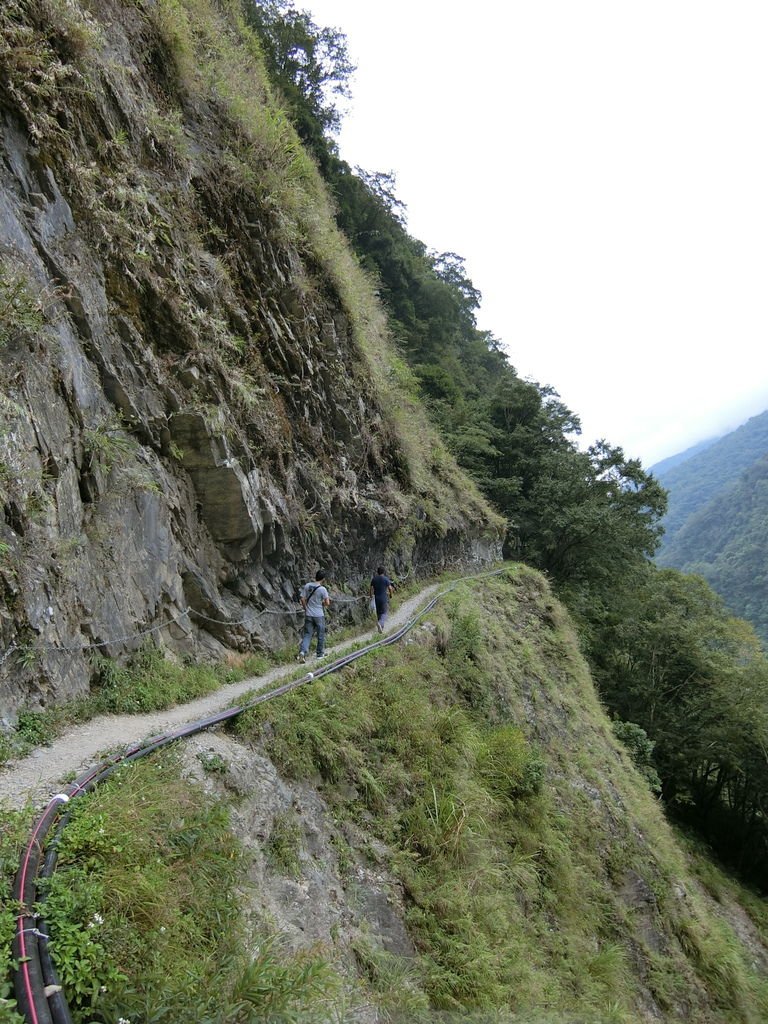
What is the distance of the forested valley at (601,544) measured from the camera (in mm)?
22234

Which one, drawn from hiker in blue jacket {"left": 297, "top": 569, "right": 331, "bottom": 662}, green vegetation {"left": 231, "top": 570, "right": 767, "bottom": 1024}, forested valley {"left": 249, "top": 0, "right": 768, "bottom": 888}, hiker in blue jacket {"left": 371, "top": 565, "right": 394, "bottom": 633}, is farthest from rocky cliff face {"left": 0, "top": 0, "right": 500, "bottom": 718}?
forested valley {"left": 249, "top": 0, "right": 768, "bottom": 888}

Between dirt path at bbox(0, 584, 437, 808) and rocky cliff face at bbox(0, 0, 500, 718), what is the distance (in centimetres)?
56

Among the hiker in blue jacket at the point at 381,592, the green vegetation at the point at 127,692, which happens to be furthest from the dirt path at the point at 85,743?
the hiker in blue jacket at the point at 381,592

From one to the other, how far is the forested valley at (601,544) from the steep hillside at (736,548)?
23914 mm

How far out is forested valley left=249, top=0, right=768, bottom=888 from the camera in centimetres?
2223

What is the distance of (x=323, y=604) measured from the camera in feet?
32.1

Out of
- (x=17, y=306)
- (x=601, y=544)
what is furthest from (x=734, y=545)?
(x=17, y=306)

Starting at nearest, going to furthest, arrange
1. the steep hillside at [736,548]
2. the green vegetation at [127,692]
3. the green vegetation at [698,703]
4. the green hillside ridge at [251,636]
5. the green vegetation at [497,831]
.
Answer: the green hillside ridge at [251,636]
the green vegetation at [127,692]
the green vegetation at [497,831]
the green vegetation at [698,703]
the steep hillside at [736,548]

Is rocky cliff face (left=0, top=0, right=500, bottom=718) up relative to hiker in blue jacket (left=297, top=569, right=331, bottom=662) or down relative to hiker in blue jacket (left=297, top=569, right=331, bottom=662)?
up

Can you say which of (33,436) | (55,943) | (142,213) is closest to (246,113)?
(142,213)

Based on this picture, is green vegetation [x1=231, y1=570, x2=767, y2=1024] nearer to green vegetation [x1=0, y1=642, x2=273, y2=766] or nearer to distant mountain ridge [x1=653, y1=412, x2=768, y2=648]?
green vegetation [x1=0, y1=642, x2=273, y2=766]

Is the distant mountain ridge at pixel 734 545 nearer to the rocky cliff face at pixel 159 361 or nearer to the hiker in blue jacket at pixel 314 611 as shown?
the rocky cliff face at pixel 159 361

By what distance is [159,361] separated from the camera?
8594 millimetres

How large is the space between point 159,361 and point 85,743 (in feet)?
18.6
